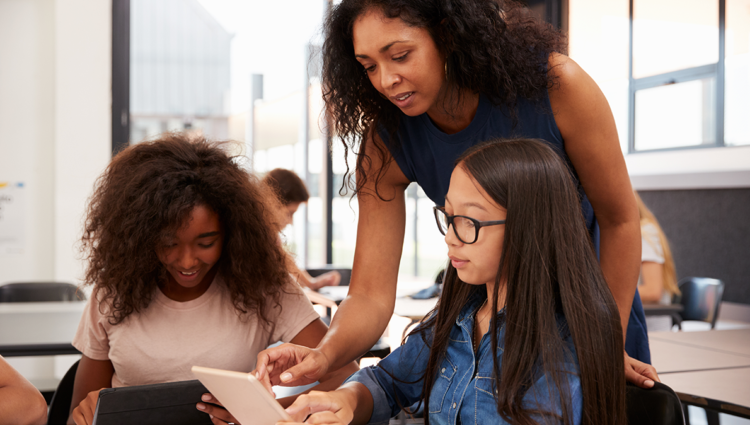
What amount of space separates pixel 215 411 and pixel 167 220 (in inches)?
18.9

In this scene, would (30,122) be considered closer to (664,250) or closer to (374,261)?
(374,261)

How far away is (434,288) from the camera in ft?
10.3

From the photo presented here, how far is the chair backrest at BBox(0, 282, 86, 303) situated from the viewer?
9.66ft

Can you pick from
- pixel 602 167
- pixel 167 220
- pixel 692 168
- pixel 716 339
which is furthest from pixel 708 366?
pixel 692 168

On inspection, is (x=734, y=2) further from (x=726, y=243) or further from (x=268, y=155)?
(x=268, y=155)

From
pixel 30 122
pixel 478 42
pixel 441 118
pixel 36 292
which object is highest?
pixel 30 122

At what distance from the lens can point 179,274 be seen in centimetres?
149

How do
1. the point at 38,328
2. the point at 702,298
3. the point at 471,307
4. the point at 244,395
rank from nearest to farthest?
1. the point at 244,395
2. the point at 471,307
3. the point at 38,328
4. the point at 702,298

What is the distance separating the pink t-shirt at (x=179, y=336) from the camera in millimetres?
1495

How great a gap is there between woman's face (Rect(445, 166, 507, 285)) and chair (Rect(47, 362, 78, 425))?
3.60ft

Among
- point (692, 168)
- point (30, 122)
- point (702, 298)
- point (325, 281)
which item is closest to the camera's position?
point (702, 298)

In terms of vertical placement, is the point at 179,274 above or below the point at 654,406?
above

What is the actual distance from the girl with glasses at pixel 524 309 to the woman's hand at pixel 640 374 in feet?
0.59

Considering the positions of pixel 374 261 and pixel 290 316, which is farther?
pixel 290 316
